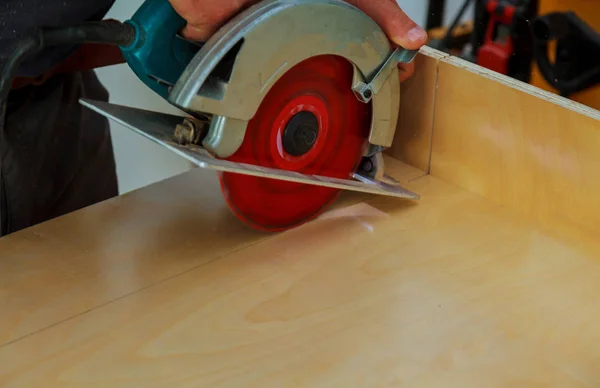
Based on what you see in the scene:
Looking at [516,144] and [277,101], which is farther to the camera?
[516,144]

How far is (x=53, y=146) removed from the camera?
1.31m

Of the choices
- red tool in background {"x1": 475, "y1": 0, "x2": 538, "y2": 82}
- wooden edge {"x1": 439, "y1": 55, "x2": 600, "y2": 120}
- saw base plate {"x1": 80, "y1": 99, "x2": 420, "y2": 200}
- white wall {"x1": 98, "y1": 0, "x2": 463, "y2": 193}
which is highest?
red tool in background {"x1": 475, "y1": 0, "x2": 538, "y2": 82}

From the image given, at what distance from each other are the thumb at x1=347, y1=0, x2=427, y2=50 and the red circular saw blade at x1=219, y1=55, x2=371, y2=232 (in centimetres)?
8

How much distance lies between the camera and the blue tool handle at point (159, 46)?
Result: 35.7 inches

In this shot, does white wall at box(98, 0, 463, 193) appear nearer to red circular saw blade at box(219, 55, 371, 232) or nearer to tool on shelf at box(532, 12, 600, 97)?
tool on shelf at box(532, 12, 600, 97)

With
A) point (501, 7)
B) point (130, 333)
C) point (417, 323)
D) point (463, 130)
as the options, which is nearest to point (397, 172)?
point (463, 130)

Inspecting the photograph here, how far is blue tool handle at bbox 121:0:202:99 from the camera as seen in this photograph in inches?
35.7

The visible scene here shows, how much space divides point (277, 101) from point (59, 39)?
292 mm

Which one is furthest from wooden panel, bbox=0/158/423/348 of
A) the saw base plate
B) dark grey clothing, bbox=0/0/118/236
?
dark grey clothing, bbox=0/0/118/236

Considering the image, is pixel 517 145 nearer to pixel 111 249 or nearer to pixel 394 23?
pixel 394 23

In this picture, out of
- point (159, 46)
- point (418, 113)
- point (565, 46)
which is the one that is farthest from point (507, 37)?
point (159, 46)

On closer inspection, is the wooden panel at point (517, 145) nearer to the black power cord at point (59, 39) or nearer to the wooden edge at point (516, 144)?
the wooden edge at point (516, 144)

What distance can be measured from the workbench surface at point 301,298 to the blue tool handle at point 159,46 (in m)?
0.25

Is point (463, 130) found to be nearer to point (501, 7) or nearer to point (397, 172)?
point (397, 172)
